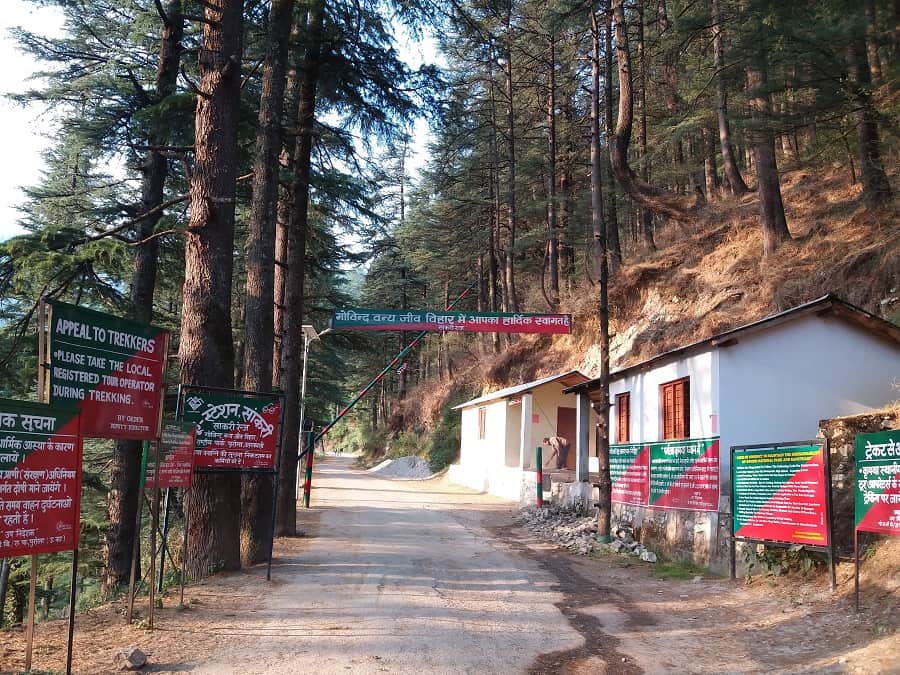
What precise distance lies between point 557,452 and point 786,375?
1264 cm

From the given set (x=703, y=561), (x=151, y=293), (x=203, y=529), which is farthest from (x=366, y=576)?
(x=151, y=293)

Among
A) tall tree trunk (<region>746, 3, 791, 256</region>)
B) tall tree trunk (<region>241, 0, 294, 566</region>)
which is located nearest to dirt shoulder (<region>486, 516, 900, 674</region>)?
tall tree trunk (<region>241, 0, 294, 566</region>)

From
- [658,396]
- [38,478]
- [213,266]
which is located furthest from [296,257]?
[38,478]

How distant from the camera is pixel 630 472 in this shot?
578 inches

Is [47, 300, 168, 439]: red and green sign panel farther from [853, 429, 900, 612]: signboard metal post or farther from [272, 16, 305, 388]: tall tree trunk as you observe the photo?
[853, 429, 900, 612]: signboard metal post

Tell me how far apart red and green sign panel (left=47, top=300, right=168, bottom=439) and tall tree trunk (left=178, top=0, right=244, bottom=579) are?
2.79 m

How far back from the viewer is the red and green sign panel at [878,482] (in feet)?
22.8

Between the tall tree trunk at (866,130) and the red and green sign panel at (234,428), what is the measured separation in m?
11.6

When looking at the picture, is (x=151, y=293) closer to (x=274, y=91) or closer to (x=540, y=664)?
(x=274, y=91)

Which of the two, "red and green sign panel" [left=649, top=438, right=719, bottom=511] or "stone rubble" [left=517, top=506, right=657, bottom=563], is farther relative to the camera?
"stone rubble" [left=517, top=506, right=657, bottom=563]

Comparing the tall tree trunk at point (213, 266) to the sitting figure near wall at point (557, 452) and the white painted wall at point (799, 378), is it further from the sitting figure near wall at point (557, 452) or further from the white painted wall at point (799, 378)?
the sitting figure near wall at point (557, 452)

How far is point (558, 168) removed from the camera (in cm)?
3559

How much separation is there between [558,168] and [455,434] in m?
15.8

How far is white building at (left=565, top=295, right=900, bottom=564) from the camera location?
12.2 metres
